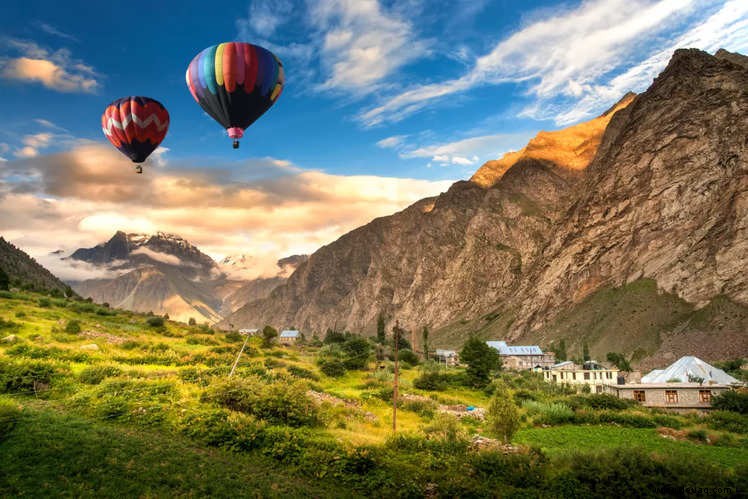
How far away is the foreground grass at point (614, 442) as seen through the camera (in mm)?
28297

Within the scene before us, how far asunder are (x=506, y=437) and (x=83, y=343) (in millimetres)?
31515

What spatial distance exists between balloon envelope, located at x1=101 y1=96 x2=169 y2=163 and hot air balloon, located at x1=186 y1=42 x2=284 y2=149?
4.79 meters

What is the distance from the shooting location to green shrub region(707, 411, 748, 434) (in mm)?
39906

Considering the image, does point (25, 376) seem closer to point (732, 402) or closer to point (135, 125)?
point (135, 125)

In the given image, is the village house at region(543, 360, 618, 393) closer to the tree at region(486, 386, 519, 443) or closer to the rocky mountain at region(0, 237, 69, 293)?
the tree at region(486, 386, 519, 443)

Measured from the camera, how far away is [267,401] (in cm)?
2603

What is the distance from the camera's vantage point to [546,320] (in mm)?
178500

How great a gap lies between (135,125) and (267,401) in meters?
23.8

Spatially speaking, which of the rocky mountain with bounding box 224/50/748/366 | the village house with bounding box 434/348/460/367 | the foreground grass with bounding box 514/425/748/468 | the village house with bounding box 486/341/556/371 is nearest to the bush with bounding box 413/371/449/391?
the foreground grass with bounding box 514/425/748/468

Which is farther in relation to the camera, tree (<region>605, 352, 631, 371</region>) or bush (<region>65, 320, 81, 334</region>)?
tree (<region>605, 352, 631, 371</region>)

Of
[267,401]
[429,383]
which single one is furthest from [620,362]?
[267,401]

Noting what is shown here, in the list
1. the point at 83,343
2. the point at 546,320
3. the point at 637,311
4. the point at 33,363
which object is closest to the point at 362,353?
the point at 83,343

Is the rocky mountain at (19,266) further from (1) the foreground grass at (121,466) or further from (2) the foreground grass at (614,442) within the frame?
(2) the foreground grass at (614,442)

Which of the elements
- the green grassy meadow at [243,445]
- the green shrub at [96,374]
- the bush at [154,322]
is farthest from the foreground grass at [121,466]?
the bush at [154,322]
